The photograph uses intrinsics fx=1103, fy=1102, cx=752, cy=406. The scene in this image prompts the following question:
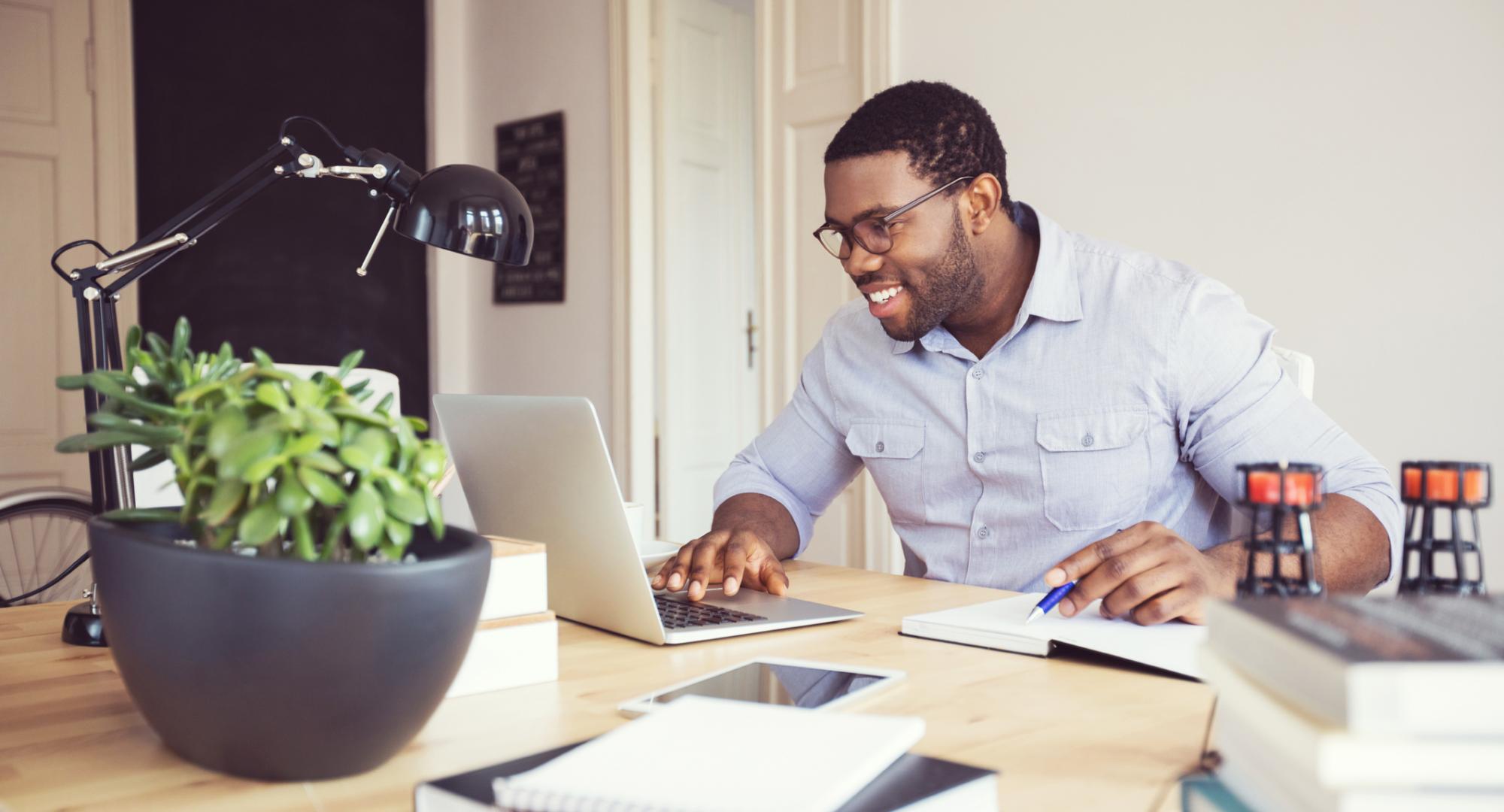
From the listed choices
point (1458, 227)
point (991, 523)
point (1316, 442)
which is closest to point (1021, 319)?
point (991, 523)

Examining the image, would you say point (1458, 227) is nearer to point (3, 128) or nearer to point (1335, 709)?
point (1335, 709)

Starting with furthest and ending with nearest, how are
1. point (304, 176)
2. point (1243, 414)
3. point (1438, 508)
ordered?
point (1243, 414) → point (304, 176) → point (1438, 508)

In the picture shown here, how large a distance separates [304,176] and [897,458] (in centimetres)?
93

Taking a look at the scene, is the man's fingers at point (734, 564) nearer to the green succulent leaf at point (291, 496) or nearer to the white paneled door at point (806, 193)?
the green succulent leaf at point (291, 496)

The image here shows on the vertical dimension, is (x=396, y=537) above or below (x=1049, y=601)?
above

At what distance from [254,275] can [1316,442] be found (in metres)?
3.51

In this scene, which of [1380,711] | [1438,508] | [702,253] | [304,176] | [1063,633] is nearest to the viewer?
[1380,711]

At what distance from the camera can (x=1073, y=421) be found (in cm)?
156

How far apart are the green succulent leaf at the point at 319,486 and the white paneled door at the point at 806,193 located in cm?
252

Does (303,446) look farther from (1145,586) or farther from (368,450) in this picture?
(1145,586)

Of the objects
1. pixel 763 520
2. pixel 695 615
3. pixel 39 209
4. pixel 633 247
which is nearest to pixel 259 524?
pixel 695 615

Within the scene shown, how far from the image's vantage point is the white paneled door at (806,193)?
3.11 meters

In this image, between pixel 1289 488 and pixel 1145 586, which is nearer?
pixel 1289 488

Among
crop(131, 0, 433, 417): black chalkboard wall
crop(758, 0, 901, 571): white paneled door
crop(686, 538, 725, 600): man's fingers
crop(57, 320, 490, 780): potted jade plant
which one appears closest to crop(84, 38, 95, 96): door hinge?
crop(131, 0, 433, 417): black chalkboard wall
